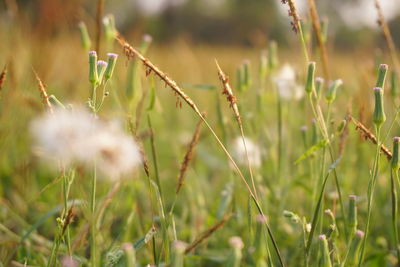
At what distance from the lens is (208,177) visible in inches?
70.4

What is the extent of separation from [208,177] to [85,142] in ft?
4.24

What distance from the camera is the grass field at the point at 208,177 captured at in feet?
1.94

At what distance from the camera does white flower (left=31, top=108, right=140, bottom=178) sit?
1.68 ft

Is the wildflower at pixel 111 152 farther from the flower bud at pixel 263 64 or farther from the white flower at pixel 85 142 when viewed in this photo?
the flower bud at pixel 263 64

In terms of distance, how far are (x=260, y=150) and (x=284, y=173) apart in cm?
19

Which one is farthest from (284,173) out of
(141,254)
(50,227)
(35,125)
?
(35,125)

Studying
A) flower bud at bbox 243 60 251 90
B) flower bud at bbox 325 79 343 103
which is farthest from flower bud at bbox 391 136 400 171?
flower bud at bbox 243 60 251 90

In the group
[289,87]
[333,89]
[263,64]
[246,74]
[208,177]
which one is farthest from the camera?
[208,177]

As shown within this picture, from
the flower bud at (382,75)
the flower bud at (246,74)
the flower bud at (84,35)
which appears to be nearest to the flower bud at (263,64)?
the flower bud at (246,74)

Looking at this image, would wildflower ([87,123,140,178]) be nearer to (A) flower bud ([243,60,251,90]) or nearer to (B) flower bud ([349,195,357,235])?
(B) flower bud ([349,195,357,235])

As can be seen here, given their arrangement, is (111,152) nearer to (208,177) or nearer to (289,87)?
(289,87)

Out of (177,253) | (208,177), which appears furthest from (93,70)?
(208,177)

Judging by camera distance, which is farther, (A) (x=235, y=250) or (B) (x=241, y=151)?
(B) (x=241, y=151)

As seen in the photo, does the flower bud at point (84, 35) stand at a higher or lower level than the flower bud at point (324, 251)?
higher
